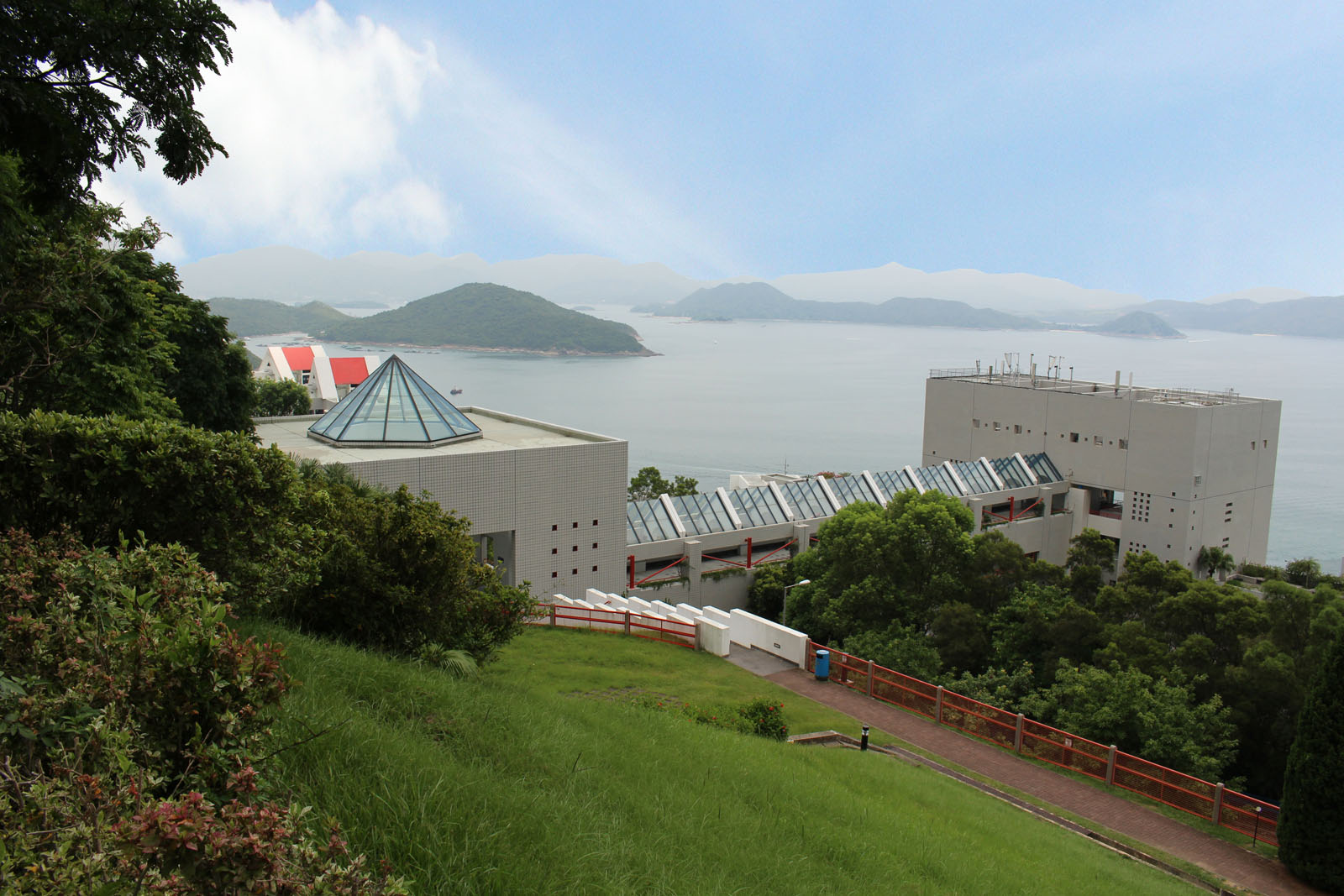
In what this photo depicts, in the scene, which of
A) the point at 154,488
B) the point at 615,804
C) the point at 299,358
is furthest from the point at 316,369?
the point at 615,804

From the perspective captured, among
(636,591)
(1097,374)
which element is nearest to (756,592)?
(636,591)

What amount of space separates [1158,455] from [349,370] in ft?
214

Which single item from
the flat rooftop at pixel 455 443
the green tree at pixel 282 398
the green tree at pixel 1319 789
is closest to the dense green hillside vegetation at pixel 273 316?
the green tree at pixel 282 398

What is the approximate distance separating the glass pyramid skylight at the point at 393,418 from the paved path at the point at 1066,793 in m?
13.7

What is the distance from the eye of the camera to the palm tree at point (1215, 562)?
43.8 meters

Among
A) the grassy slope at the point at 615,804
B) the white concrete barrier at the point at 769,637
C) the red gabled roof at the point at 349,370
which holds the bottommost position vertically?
the white concrete barrier at the point at 769,637

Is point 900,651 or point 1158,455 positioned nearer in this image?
point 900,651

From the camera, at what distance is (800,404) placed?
128 meters

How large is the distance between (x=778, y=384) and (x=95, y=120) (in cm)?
14292

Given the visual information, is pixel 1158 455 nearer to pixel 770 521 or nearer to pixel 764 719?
pixel 770 521

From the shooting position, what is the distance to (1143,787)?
15195 mm

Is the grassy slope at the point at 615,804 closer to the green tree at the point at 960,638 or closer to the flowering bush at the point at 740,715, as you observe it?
the flowering bush at the point at 740,715

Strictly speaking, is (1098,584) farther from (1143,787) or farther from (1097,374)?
(1097,374)

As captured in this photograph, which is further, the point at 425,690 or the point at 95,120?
the point at 95,120
